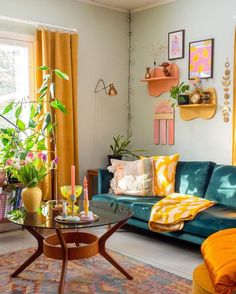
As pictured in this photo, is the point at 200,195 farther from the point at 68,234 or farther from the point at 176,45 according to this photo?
the point at 176,45

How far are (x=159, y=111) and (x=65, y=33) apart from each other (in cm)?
148

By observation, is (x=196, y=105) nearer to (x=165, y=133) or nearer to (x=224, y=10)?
(x=165, y=133)

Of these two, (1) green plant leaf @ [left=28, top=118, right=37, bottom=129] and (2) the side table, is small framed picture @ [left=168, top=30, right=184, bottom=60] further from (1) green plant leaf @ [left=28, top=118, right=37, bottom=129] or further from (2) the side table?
(1) green plant leaf @ [left=28, top=118, right=37, bottom=129]

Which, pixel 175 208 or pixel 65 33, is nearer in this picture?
pixel 175 208

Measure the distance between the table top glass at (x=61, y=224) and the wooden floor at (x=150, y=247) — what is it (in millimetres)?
580

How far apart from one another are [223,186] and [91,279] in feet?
5.27

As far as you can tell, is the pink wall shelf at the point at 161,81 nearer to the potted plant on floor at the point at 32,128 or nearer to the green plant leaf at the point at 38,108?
the potted plant on floor at the point at 32,128

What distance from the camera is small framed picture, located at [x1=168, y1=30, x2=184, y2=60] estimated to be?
472 centimetres

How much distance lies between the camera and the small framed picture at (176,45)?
186 inches

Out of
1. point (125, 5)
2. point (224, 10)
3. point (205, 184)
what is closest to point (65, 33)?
point (125, 5)

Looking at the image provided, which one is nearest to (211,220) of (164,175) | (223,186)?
(223,186)

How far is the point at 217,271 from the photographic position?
1.93 metres

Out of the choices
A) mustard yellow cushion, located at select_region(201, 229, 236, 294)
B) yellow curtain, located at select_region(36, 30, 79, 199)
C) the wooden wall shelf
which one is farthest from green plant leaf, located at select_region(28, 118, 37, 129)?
mustard yellow cushion, located at select_region(201, 229, 236, 294)

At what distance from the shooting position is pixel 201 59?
4.52 m
